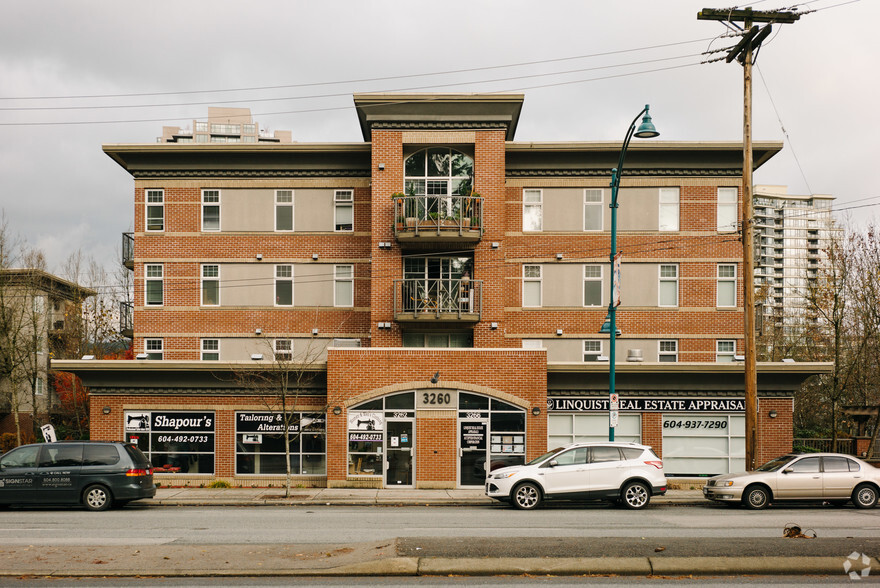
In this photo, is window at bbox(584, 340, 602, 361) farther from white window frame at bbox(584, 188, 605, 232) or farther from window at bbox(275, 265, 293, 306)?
window at bbox(275, 265, 293, 306)

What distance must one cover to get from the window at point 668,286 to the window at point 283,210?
48.3ft

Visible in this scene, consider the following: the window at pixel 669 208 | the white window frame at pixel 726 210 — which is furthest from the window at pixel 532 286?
the white window frame at pixel 726 210

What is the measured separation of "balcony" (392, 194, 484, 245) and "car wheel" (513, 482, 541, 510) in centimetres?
1108

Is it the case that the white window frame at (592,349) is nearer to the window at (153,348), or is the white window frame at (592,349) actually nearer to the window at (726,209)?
the window at (726,209)

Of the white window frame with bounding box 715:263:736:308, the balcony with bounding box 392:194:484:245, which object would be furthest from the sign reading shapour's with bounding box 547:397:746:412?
the balcony with bounding box 392:194:484:245

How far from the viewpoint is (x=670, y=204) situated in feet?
104

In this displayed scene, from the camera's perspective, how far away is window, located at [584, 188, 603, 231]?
1242 inches

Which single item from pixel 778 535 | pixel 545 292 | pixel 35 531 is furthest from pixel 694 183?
pixel 35 531

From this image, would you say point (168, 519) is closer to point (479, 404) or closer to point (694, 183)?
point (479, 404)

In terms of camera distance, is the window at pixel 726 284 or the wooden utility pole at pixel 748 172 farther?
the window at pixel 726 284

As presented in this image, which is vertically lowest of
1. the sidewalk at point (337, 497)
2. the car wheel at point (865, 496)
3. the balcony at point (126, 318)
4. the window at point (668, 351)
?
the sidewalk at point (337, 497)

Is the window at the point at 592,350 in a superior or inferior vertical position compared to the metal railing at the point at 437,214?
inferior

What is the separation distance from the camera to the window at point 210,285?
1259 inches

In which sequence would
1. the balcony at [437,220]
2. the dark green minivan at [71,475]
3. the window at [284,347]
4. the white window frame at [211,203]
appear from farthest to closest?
the white window frame at [211,203] → the window at [284,347] → the balcony at [437,220] → the dark green minivan at [71,475]
